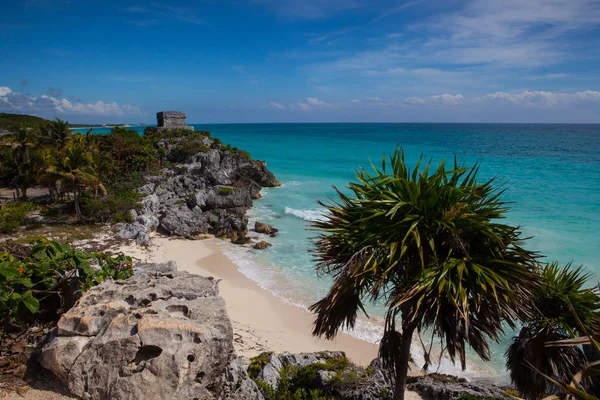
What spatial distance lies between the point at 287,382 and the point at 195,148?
30330 mm

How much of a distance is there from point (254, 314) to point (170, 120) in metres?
39.4

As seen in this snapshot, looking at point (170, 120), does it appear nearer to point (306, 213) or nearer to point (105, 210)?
point (306, 213)

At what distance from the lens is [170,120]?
45.4 meters

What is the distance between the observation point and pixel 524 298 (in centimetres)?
404

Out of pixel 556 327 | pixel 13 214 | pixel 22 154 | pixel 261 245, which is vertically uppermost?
pixel 22 154

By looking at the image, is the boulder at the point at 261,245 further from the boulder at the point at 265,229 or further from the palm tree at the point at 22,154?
the palm tree at the point at 22,154

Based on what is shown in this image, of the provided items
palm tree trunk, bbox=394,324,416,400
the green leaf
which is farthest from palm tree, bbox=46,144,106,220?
palm tree trunk, bbox=394,324,416,400

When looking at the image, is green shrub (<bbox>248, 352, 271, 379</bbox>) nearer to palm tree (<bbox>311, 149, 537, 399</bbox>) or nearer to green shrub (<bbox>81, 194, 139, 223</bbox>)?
palm tree (<bbox>311, 149, 537, 399</bbox>)

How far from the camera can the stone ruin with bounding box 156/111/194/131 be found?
147 feet

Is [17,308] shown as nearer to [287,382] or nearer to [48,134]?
[287,382]

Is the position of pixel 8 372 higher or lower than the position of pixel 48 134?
lower

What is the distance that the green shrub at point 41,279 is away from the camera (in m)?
4.98

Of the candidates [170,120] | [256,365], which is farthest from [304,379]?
[170,120]

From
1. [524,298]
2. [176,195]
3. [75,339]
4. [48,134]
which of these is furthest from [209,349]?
[48,134]
